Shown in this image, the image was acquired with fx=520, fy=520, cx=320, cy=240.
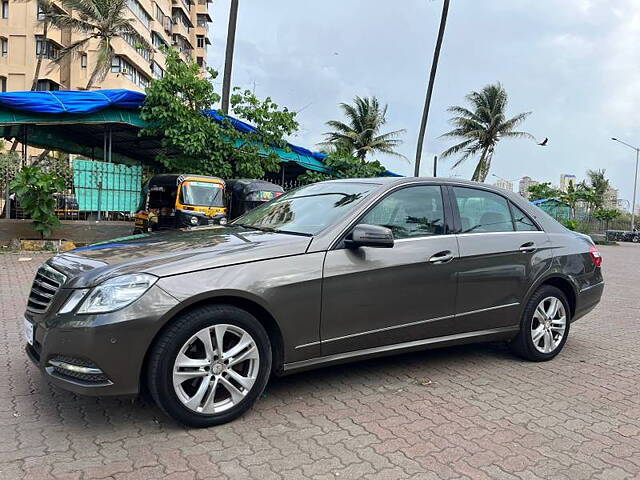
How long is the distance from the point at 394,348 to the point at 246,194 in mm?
11157

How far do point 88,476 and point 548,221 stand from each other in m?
4.29

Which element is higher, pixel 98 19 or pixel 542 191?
pixel 98 19

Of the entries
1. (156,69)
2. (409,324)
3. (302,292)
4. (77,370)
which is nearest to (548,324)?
(409,324)

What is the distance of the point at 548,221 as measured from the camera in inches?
194

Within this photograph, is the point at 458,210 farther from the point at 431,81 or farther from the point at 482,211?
the point at 431,81

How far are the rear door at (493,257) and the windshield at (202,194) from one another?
996cm

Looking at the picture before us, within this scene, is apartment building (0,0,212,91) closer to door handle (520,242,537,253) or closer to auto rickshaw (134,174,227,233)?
auto rickshaw (134,174,227,233)

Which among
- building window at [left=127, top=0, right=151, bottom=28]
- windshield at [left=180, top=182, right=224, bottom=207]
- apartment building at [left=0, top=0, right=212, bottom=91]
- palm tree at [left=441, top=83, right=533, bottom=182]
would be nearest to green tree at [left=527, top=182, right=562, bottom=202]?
palm tree at [left=441, top=83, right=533, bottom=182]

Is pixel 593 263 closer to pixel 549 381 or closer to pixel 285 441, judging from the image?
pixel 549 381

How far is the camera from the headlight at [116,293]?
2900 mm

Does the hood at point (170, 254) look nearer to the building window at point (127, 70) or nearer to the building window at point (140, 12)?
the building window at point (127, 70)

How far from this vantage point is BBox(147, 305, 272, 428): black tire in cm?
296

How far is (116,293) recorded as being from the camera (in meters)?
2.93

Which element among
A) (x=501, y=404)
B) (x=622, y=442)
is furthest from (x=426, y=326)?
(x=622, y=442)
